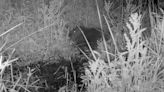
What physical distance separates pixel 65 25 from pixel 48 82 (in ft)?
3.15

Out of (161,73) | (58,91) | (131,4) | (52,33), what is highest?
(131,4)

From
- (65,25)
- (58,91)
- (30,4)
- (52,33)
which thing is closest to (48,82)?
(58,91)

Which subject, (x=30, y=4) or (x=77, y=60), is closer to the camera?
(x=77, y=60)

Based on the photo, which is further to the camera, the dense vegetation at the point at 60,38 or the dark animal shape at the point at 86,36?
the dark animal shape at the point at 86,36

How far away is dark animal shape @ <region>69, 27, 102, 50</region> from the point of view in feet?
10.5

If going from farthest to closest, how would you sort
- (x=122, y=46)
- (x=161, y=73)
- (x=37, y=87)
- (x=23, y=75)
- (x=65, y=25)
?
(x=65, y=25) < (x=122, y=46) < (x=23, y=75) < (x=37, y=87) < (x=161, y=73)

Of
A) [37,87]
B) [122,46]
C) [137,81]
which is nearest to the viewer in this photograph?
[137,81]

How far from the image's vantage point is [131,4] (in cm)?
314

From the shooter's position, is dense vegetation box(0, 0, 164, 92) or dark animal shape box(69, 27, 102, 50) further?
dark animal shape box(69, 27, 102, 50)

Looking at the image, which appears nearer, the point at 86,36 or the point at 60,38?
the point at 60,38

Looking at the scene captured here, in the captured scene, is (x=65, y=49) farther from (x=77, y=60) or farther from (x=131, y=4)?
(x=131, y=4)

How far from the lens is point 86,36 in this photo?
3311mm

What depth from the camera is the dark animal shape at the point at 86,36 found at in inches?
126

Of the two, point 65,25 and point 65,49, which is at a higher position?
point 65,25
